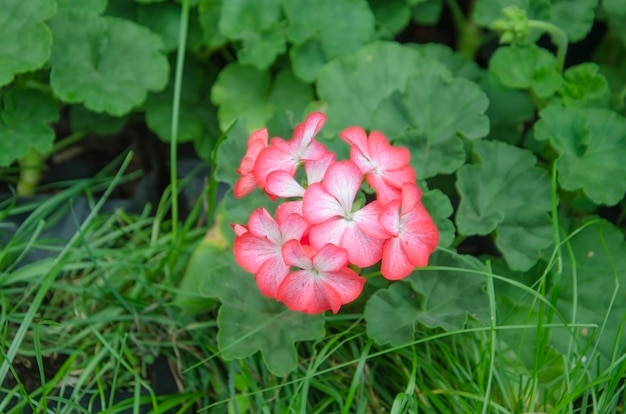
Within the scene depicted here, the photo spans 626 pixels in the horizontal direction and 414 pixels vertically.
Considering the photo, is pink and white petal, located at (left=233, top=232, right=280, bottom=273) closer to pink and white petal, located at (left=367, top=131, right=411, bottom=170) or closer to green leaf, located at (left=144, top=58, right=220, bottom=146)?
pink and white petal, located at (left=367, top=131, right=411, bottom=170)

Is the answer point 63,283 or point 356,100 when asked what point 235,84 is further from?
point 63,283

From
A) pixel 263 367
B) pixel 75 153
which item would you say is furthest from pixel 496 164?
pixel 75 153

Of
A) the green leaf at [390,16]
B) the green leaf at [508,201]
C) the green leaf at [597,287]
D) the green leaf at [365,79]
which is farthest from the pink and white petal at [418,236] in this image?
the green leaf at [390,16]

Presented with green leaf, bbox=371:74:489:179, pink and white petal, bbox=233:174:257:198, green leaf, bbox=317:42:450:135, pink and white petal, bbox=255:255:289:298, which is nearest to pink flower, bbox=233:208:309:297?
pink and white petal, bbox=255:255:289:298

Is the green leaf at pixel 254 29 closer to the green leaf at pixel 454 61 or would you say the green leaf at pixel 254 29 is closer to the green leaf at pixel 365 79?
the green leaf at pixel 365 79

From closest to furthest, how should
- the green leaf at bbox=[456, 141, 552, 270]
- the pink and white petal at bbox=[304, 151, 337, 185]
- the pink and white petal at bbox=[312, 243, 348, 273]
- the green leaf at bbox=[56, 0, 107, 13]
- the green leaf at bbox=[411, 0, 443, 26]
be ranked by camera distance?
1. the pink and white petal at bbox=[312, 243, 348, 273]
2. the pink and white petal at bbox=[304, 151, 337, 185]
3. the green leaf at bbox=[456, 141, 552, 270]
4. the green leaf at bbox=[56, 0, 107, 13]
5. the green leaf at bbox=[411, 0, 443, 26]

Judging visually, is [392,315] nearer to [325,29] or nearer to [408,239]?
[408,239]

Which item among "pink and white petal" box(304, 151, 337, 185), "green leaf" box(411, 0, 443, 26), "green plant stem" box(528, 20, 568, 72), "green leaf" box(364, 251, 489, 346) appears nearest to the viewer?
"pink and white petal" box(304, 151, 337, 185)

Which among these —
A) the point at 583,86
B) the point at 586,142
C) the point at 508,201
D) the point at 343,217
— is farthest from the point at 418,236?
the point at 583,86
